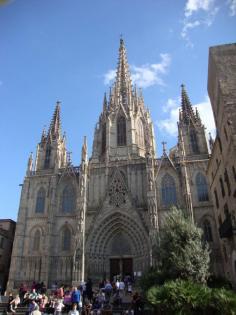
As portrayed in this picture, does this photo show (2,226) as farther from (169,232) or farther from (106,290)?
(169,232)

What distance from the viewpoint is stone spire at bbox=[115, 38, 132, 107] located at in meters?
46.1

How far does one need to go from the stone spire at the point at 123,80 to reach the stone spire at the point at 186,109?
8352mm

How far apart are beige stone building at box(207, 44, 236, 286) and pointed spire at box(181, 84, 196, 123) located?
16.4m

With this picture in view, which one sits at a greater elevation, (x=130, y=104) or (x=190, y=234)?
(x=130, y=104)

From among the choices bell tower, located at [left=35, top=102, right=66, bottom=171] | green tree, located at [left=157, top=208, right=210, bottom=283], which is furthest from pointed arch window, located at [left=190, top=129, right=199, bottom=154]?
bell tower, located at [left=35, top=102, right=66, bottom=171]

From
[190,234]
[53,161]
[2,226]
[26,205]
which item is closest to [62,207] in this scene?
[26,205]

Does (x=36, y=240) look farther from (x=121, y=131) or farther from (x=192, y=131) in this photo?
(x=192, y=131)

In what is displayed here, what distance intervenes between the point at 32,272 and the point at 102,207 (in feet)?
34.0

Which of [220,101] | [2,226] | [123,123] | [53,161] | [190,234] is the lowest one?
[190,234]

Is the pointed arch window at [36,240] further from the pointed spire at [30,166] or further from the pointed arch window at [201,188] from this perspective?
the pointed arch window at [201,188]

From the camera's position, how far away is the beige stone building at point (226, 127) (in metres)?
18.7

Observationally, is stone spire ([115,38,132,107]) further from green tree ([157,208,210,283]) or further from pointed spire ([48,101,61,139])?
green tree ([157,208,210,283])

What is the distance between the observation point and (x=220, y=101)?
20.1 m

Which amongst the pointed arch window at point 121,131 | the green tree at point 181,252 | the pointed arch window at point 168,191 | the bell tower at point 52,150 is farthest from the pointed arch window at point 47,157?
the green tree at point 181,252
